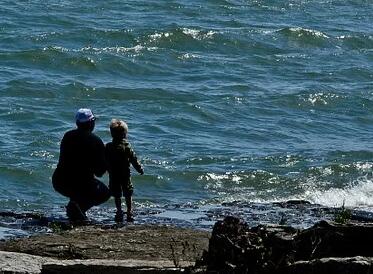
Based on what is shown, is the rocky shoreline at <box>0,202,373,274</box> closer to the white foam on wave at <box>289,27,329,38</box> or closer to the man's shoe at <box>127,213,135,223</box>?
the man's shoe at <box>127,213,135,223</box>

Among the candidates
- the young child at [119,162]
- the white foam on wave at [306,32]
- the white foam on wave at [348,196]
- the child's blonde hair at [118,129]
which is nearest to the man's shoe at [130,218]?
the young child at [119,162]

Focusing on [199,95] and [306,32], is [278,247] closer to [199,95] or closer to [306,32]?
[199,95]

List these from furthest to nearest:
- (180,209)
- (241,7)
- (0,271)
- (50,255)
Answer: (241,7)
(180,209)
(50,255)
(0,271)

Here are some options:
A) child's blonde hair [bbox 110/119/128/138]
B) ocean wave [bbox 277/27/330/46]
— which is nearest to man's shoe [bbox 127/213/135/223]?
child's blonde hair [bbox 110/119/128/138]

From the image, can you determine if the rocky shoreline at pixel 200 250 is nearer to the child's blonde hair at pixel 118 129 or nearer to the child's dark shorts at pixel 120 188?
the child's dark shorts at pixel 120 188

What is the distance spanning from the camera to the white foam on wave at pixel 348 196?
54.0 ft

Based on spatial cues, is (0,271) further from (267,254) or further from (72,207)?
(72,207)

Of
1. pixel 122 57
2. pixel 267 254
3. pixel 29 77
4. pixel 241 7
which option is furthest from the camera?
pixel 241 7

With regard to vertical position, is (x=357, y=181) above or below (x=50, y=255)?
below

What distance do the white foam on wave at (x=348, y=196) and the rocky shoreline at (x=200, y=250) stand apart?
5.00 m

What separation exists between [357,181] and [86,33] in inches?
544

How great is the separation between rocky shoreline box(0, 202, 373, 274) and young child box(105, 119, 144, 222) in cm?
120

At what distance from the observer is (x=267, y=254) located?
27.2 ft

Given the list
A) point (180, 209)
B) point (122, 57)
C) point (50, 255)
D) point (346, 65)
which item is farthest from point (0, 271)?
point (346, 65)
